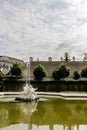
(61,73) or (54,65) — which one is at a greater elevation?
(54,65)

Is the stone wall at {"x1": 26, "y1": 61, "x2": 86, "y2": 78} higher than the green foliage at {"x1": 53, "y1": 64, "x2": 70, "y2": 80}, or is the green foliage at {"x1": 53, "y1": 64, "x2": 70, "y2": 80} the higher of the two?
the stone wall at {"x1": 26, "y1": 61, "x2": 86, "y2": 78}

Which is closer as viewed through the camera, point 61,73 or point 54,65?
point 61,73

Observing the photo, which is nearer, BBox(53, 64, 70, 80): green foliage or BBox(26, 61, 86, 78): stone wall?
BBox(53, 64, 70, 80): green foliage

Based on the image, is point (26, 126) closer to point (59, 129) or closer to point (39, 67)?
point (59, 129)

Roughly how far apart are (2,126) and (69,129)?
8.65 feet

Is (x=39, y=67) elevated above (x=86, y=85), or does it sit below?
above

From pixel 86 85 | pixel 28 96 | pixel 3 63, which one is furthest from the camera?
Result: pixel 3 63

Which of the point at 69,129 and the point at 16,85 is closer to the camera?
the point at 69,129

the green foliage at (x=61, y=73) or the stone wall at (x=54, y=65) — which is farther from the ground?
the stone wall at (x=54, y=65)

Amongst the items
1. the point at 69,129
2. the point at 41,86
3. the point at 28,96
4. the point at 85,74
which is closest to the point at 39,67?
the point at 41,86

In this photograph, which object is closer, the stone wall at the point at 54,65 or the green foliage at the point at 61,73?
the green foliage at the point at 61,73

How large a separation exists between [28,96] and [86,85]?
16.2m

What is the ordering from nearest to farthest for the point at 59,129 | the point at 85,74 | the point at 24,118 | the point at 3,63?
the point at 59,129, the point at 24,118, the point at 85,74, the point at 3,63

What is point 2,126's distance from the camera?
394 inches
